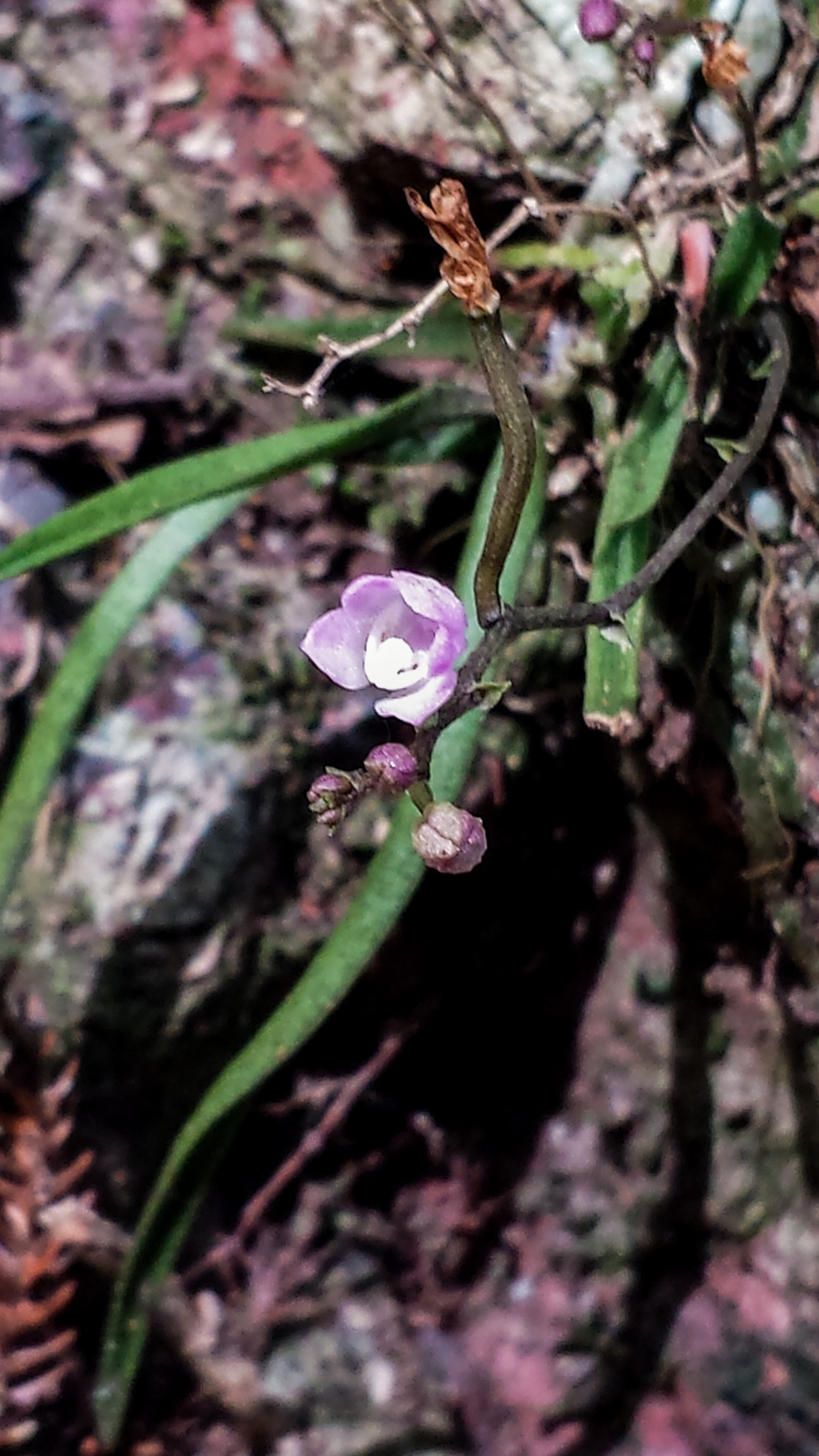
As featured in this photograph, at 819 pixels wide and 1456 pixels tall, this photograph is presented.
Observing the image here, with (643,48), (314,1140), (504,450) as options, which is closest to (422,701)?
(504,450)

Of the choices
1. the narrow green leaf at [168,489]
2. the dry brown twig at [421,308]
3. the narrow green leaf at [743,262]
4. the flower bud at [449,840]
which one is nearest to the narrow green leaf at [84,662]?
the narrow green leaf at [168,489]

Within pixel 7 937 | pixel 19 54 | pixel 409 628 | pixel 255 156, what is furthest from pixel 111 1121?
pixel 19 54

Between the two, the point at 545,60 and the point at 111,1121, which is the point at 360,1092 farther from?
the point at 545,60

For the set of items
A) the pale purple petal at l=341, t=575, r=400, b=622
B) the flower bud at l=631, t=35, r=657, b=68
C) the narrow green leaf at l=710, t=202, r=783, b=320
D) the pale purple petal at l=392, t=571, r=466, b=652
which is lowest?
the pale purple petal at l=341, t=575, r=400, b=622

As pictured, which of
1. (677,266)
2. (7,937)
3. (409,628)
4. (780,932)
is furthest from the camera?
(7,937)

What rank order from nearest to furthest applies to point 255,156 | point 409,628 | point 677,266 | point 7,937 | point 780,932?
point 409,628 < point 677,266 < point 780,932 < point 7,937 < point 255,156

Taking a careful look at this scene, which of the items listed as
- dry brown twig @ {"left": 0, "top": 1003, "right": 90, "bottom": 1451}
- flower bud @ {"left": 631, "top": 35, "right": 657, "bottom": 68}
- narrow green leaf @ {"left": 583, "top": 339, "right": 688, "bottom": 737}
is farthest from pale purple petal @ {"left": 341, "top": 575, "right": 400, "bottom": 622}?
dry brown twig @ {"left": 0, "top": 1003, "right": 90, "bottom": 1451}

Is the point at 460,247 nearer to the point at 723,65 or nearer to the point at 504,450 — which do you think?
the point at 504,450

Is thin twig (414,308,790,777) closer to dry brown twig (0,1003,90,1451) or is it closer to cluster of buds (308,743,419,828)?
cluster of buds (308,743,419,828)
